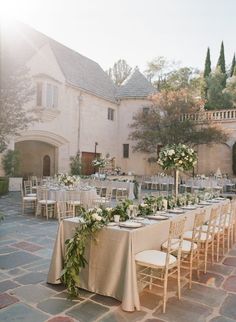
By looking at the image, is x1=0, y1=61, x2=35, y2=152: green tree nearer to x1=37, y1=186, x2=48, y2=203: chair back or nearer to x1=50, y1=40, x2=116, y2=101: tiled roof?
x1=37, y1=186, x2=48, y2=203: chair back

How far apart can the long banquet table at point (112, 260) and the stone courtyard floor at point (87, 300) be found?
0.12 metres

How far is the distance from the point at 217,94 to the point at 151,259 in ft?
85.4

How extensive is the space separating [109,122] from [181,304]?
19.6 meters

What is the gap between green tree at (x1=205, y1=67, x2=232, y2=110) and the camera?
26.7 m

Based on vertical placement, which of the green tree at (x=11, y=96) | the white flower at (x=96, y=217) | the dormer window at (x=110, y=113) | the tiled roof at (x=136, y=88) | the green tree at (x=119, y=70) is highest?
the green tree at (x=119, y=70)

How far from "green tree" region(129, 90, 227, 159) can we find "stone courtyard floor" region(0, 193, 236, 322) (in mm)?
14529

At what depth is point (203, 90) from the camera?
1137 inches

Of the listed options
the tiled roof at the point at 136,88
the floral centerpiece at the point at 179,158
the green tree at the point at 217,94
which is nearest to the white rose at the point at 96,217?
the floral centerpiece at the point at 179,158

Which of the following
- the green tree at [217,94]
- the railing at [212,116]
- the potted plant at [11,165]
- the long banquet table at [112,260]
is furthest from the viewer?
the green tree at [217,94]

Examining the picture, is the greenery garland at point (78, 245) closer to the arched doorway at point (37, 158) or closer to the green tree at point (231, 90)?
the arched doorway at point (37, 158)

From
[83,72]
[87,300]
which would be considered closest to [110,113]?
[83,72]

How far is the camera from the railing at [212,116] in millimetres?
19953

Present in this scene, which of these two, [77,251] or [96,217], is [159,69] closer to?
[96,217]

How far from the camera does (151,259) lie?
368cm
